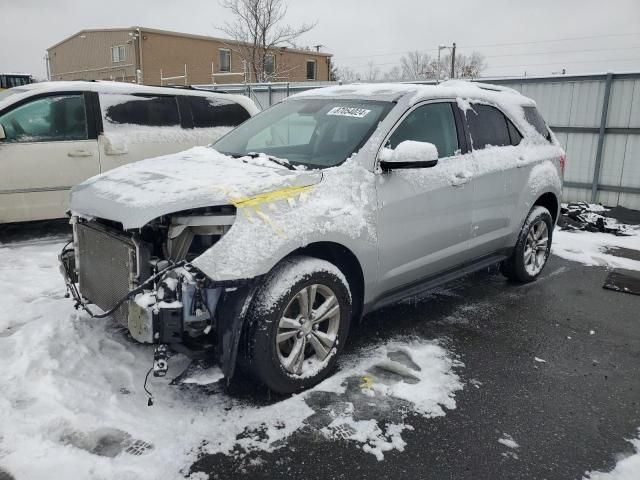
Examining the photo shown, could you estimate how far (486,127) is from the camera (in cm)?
491

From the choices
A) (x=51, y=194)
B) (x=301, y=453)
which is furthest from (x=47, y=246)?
(x=301, y=453)

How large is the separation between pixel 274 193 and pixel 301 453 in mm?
1457

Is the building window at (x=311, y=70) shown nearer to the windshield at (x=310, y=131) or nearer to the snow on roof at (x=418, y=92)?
the snow on roof at (x=418, y=92)

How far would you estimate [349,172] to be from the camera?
11.9 feet

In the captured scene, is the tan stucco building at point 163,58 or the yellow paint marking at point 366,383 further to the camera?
the tan stucco building at point 163,58

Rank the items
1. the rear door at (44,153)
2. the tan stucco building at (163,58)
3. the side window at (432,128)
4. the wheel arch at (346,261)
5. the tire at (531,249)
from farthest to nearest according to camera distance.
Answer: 1. the tan stucco building at (163,58)
2. the rear door at (44,153)
3. the tire at (531,249)
4. the side window at (432,128)
5. the wheel arch at (346,261)

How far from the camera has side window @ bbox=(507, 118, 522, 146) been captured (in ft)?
17.1

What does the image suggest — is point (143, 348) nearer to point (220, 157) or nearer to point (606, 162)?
point (220, 157)

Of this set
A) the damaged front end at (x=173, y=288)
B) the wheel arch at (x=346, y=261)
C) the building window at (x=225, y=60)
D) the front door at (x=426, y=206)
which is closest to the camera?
the damaged front end at (x=173, y=288)

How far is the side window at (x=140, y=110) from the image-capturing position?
672cm

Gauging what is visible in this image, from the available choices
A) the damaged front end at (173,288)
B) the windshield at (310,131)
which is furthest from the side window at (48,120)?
the damaged front end at (173,288)

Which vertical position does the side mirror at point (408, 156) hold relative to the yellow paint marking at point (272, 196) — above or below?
above

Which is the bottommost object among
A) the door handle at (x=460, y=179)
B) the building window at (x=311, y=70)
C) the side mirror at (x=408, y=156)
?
the door handle at (x=460, y=179)

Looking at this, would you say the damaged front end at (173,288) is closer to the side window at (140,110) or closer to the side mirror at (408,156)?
the side mirror at (408,156)
